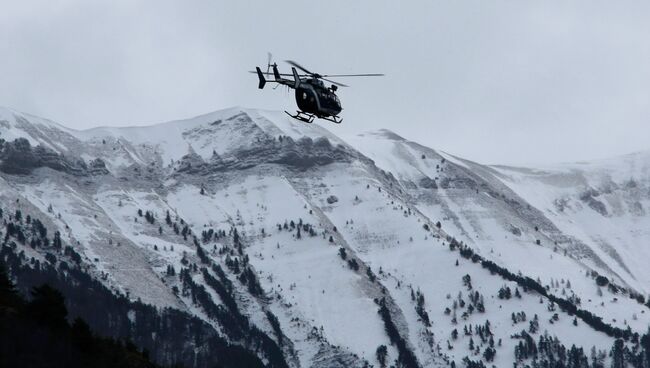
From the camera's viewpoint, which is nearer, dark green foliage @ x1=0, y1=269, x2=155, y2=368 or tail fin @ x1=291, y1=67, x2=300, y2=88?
dark green foliage @ x1=0, y1=269, x2=155, y2=368

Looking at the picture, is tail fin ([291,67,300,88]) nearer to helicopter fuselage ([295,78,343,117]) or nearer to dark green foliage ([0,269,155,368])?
helicopter fuselage ([295,78,343,117])

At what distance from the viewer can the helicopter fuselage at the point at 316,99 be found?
5217 inches

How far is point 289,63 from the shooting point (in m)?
133

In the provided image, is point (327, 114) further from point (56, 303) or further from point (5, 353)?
point (5, 353)

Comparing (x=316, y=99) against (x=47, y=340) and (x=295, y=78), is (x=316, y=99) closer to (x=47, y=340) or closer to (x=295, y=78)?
(x=295, y=78)

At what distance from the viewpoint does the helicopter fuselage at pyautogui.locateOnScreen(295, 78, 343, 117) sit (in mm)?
132500

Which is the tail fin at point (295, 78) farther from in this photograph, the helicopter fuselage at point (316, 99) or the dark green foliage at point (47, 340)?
the dark green foliage at point (47, 340)

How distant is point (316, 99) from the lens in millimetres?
132625

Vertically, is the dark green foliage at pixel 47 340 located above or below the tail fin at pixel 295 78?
below

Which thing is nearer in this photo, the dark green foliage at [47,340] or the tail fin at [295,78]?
the dark green foliage at [47,340]

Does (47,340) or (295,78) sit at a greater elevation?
(295,78)

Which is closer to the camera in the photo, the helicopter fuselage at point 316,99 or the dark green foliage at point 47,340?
the dark green foliage at point 47,340

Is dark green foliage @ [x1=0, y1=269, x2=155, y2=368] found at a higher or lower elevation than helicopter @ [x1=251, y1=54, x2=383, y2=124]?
lower

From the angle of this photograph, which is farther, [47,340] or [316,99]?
[316,99]
